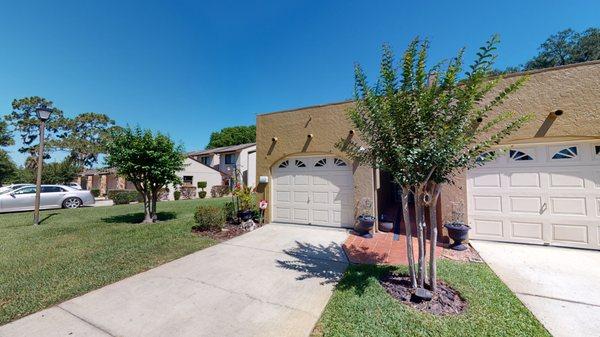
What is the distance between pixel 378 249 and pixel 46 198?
60.5ft

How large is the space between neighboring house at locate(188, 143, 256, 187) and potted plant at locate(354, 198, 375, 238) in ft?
59.2

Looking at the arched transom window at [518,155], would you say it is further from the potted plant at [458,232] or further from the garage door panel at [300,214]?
the garage door panel at [300,214]

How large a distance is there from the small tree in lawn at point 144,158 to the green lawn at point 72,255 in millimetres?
1767

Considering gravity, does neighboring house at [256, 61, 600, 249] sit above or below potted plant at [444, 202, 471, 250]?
above

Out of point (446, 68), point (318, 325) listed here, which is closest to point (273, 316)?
point (318, 325)

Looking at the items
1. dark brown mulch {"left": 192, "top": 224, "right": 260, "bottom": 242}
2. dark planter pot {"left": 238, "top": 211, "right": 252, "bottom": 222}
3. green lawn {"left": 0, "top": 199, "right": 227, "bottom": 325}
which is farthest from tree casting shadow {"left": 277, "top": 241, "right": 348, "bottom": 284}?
dark planter pot {"left": 238, "top": 211, "right": 252, "bottom": 222}

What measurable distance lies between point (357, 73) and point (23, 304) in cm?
622

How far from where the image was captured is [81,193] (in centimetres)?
1520

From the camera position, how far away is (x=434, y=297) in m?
3.70

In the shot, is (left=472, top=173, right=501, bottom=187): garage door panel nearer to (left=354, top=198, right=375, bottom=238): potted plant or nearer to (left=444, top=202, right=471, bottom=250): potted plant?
(left=444, top=202, right=471, bottom=250): potted plant

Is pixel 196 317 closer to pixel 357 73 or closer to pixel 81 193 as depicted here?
pixel 357 73

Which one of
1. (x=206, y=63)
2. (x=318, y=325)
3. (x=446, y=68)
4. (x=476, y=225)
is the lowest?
(x=318, y=325)

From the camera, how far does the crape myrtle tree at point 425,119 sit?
3359 millimetres

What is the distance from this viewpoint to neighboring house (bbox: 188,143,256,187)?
27.1 m
